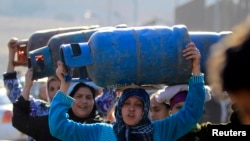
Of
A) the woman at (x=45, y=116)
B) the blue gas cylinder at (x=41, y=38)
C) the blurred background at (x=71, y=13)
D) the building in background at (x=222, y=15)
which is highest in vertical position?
the blurred background at (x=71, y=13)

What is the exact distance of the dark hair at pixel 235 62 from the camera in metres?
2.31

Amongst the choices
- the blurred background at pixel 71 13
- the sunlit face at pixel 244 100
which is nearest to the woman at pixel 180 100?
the sunlit face at pixel 244 100

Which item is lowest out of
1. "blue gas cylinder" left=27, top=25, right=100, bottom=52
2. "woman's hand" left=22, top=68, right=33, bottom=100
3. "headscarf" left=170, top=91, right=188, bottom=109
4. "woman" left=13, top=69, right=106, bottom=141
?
"woman" left=13, top=69, right=106, bottom=141

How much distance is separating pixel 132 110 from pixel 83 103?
4.44ft

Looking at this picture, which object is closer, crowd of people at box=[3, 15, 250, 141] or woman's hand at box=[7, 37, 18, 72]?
crowd of people at box=[3, 15, 250, 141]

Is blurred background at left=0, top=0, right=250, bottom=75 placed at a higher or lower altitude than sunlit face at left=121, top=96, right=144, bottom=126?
higher

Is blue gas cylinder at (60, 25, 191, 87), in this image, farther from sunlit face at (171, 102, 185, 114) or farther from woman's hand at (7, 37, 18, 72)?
woman's hand at (7, 37, 18, 72)

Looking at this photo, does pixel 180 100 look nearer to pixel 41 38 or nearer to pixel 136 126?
pixel 136 126

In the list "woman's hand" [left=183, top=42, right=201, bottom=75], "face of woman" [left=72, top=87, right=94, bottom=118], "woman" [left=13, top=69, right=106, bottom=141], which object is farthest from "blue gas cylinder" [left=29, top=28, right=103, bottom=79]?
"woman's hand" [left=183, top=42, right=201, bottom=75]

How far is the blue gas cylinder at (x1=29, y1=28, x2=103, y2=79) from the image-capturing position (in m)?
5.66

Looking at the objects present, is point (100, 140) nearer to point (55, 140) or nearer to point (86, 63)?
point (86, 63)

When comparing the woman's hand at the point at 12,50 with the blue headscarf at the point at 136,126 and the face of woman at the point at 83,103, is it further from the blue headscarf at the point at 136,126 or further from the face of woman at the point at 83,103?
the blue headscarf at the point at 136,126

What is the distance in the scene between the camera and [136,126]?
4.89m

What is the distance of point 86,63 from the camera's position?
4812mm
